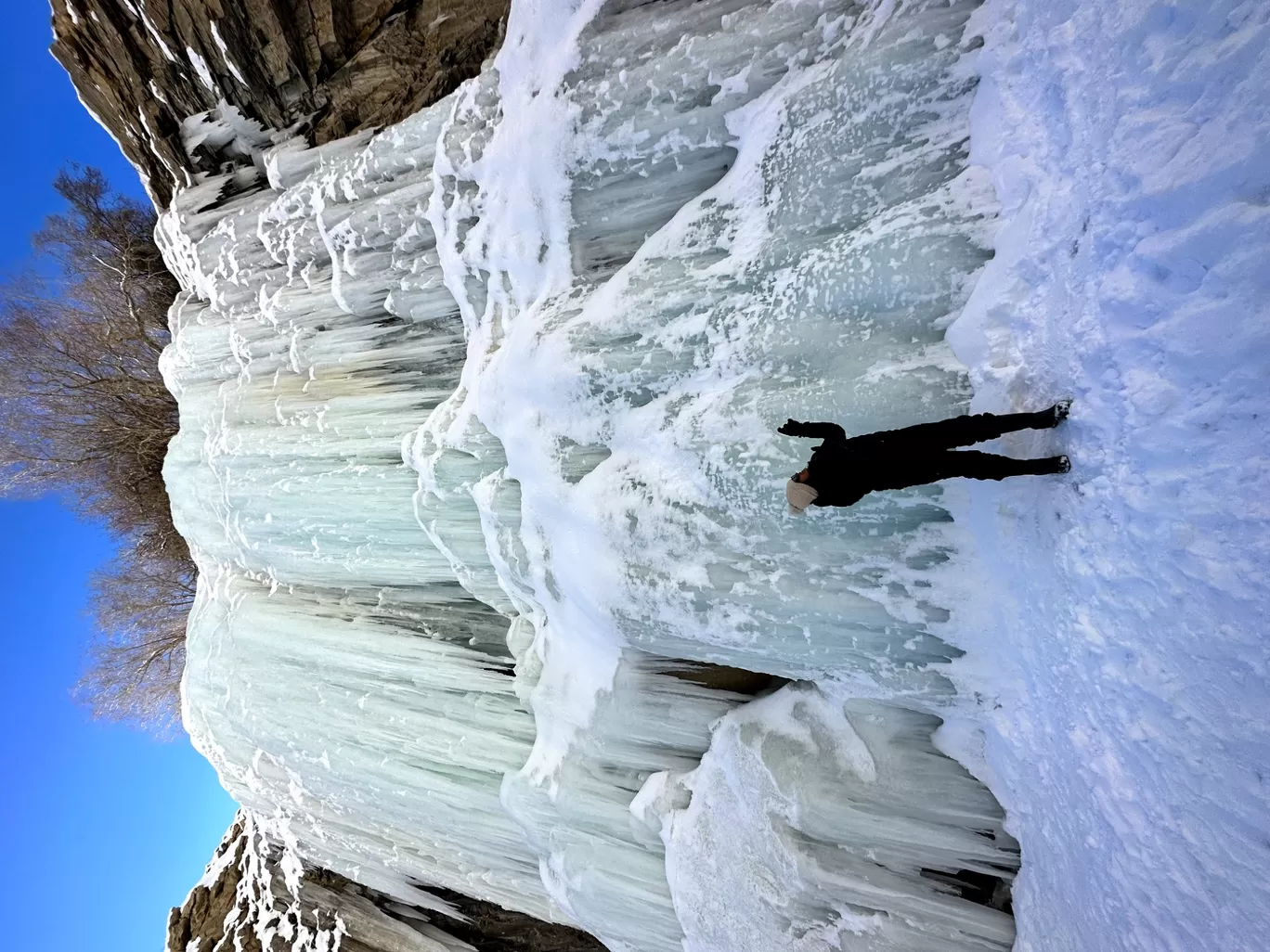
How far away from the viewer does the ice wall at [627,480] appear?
10.3 feet

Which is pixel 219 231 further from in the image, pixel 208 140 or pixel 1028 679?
pixel 1028 679

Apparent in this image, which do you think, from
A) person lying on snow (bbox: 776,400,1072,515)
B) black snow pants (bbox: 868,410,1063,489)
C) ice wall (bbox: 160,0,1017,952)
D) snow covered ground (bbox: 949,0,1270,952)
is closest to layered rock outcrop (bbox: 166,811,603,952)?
ice wall (bbox: 160,0,1017,952)

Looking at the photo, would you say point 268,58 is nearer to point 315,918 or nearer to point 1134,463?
point 1134,463

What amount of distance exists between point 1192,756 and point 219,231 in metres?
7.53

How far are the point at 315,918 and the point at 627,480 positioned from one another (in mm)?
5747

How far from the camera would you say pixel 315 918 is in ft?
21.8

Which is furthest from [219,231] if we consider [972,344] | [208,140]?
[972,344]

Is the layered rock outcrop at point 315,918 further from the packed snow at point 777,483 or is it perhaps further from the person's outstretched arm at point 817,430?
the person's outstretched arm at point 817,430

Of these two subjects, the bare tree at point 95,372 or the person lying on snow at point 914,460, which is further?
the bare tree at point 95,372

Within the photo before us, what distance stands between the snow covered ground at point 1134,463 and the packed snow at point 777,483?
1 cm

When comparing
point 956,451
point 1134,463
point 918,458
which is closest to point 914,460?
point 918,458

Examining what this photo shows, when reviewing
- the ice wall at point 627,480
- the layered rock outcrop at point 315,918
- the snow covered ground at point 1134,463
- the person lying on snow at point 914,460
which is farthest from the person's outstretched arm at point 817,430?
the layered rock outcrop at point 315,918

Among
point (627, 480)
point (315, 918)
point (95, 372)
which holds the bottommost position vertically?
point (315, 918)

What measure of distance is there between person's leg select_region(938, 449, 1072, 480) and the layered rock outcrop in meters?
5.24
